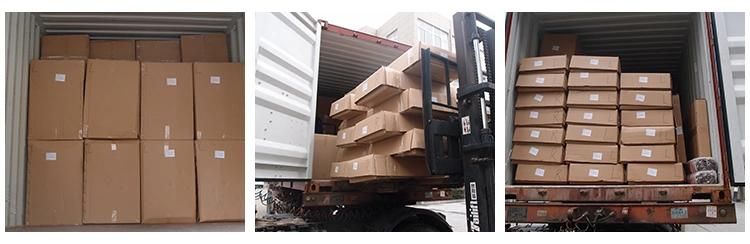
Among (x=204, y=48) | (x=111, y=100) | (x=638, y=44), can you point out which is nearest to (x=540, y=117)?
(x=638, y=44)

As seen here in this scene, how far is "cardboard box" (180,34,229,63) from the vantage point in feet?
14.8

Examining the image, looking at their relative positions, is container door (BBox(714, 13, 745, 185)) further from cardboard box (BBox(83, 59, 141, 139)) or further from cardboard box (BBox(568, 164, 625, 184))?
cardboard box (BBox(83, 59, 141, 139))

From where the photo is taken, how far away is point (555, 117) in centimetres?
383

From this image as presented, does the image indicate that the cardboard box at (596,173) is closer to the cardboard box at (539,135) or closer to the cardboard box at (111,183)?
the cardboard box at (539,135)

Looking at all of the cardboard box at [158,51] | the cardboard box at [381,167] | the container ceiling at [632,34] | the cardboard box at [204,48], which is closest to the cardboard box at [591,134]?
the container ceiling at [632,34]

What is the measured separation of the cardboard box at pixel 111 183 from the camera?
4.12 meters

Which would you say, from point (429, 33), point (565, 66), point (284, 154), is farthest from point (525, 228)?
point (429, 33)

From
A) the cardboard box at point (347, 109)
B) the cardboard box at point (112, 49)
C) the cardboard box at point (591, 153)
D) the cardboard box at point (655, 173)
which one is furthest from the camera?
the cardboard box at point (347, 109)

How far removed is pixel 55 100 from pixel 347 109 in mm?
2157

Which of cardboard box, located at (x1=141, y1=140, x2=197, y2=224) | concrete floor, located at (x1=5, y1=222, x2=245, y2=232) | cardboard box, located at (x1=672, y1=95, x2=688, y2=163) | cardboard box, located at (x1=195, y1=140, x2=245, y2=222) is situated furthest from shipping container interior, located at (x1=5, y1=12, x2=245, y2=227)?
cardboard box, located at (x1=672, y1=95, x2=688, y2=163)

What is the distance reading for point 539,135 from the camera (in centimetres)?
382

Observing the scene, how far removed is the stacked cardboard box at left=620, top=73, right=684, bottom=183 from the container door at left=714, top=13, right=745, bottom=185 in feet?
1.15

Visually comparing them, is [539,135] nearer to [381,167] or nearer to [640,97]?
[640,97]

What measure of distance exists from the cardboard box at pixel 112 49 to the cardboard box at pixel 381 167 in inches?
75.0
